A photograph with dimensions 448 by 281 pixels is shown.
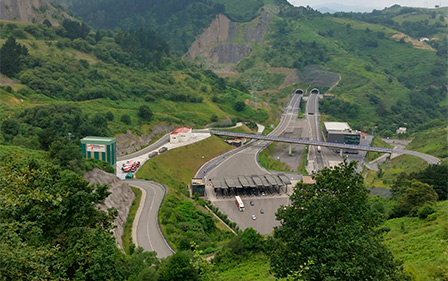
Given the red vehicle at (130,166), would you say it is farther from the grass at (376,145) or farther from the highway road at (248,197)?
the grass at (376,145)

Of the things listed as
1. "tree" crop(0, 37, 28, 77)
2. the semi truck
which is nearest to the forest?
"tree" crop(0, 37, 28, 77)

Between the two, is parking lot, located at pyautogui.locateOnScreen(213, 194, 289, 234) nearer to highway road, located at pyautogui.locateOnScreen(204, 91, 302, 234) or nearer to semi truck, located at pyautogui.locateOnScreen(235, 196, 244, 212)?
highway road, located at pyautogui.locateOnScreen(204, 91, 302, 234)

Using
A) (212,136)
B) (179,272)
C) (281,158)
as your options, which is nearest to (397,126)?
(281,158)

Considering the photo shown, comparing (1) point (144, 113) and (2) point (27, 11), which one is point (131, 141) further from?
(2) point (27, 11)

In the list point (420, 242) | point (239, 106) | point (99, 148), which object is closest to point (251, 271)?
point (420, 242)

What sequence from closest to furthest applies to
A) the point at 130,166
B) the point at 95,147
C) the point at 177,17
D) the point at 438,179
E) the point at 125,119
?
the point at 438,179, the point at 95,147, the point at 130,166, the point at 125,119, the point at 177,17

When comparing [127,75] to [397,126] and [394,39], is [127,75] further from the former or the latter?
[394,39]
